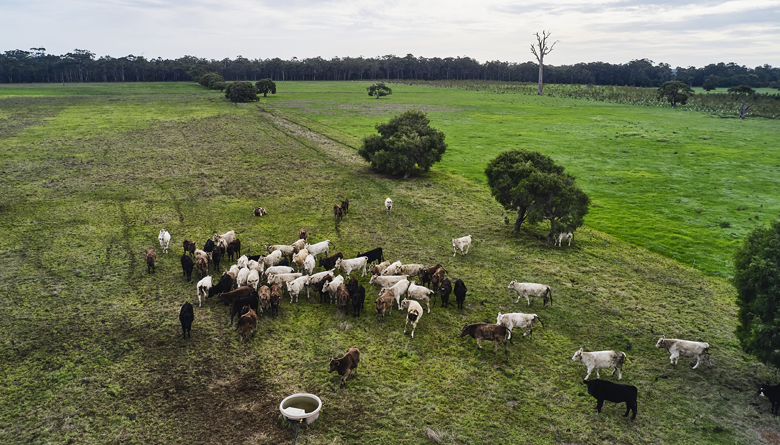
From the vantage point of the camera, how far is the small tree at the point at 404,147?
119ft

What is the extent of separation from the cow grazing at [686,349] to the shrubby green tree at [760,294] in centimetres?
103

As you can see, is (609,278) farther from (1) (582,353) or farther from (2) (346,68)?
(2) (346,68)

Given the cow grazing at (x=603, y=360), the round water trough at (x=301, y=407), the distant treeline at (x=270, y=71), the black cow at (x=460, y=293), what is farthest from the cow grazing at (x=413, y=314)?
the distant treeline at (x=270, y=71)

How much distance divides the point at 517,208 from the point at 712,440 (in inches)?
648

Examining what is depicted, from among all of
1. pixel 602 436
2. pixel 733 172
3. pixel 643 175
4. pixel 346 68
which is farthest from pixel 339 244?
pixel 346 68

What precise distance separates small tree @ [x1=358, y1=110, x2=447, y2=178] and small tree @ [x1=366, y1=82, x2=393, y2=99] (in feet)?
214

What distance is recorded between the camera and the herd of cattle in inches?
513

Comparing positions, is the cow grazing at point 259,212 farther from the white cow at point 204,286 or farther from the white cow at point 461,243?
the white cow at point 461,243

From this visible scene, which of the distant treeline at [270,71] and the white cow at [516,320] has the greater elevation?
the distant treeline at [270,71]

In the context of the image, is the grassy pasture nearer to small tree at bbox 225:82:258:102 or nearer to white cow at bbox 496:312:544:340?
white cow at bbox 496:312:544:340

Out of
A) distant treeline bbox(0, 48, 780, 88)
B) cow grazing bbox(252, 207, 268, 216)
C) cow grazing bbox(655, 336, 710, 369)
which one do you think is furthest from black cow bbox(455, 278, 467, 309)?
distant treeline bbox(0, 48, 780, 88)

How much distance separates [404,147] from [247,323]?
2408 cm

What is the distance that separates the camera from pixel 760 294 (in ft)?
40.0

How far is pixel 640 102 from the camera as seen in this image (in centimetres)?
9956
